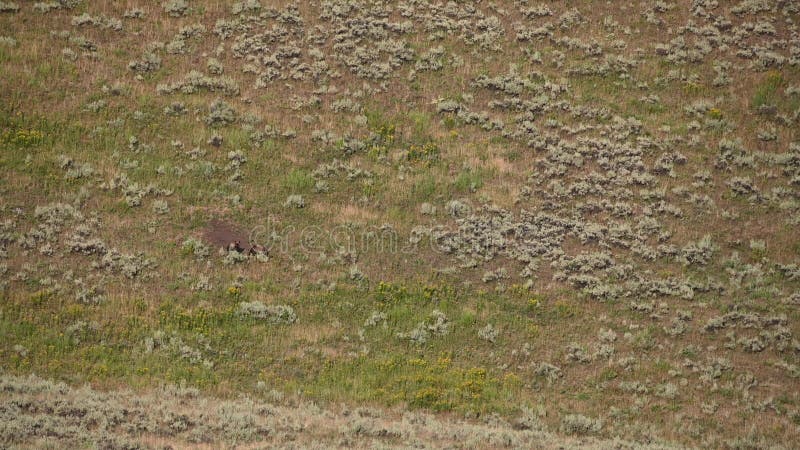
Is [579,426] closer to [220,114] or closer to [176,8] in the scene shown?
[220,114]

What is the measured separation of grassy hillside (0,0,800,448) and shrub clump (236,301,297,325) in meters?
0.09

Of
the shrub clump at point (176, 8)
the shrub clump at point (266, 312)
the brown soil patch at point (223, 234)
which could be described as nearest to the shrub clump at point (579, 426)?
the shrub clump at point (266, 312)

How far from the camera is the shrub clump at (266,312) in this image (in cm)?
2584

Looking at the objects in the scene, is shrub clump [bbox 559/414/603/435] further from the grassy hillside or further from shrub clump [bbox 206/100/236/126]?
shrub clump [bbox 206/100/236/126]

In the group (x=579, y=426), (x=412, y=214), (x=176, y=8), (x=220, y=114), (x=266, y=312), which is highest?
(x=176, y=8)

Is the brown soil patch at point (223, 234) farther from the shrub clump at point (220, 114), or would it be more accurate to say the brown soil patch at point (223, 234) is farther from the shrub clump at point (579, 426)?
the shrub clump at point (579, 426)

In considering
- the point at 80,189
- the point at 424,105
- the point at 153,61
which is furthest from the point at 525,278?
the point at 153,61

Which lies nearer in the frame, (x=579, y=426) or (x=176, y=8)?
(x=579, y=426)

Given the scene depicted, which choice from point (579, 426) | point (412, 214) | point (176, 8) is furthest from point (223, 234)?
point (176, 8)

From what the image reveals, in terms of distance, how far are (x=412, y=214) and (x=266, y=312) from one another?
6.78 m

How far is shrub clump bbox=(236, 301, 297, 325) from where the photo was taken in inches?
1017

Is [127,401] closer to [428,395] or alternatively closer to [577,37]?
[428,395]

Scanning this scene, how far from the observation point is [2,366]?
2230 cm

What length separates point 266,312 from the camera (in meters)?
26.0
